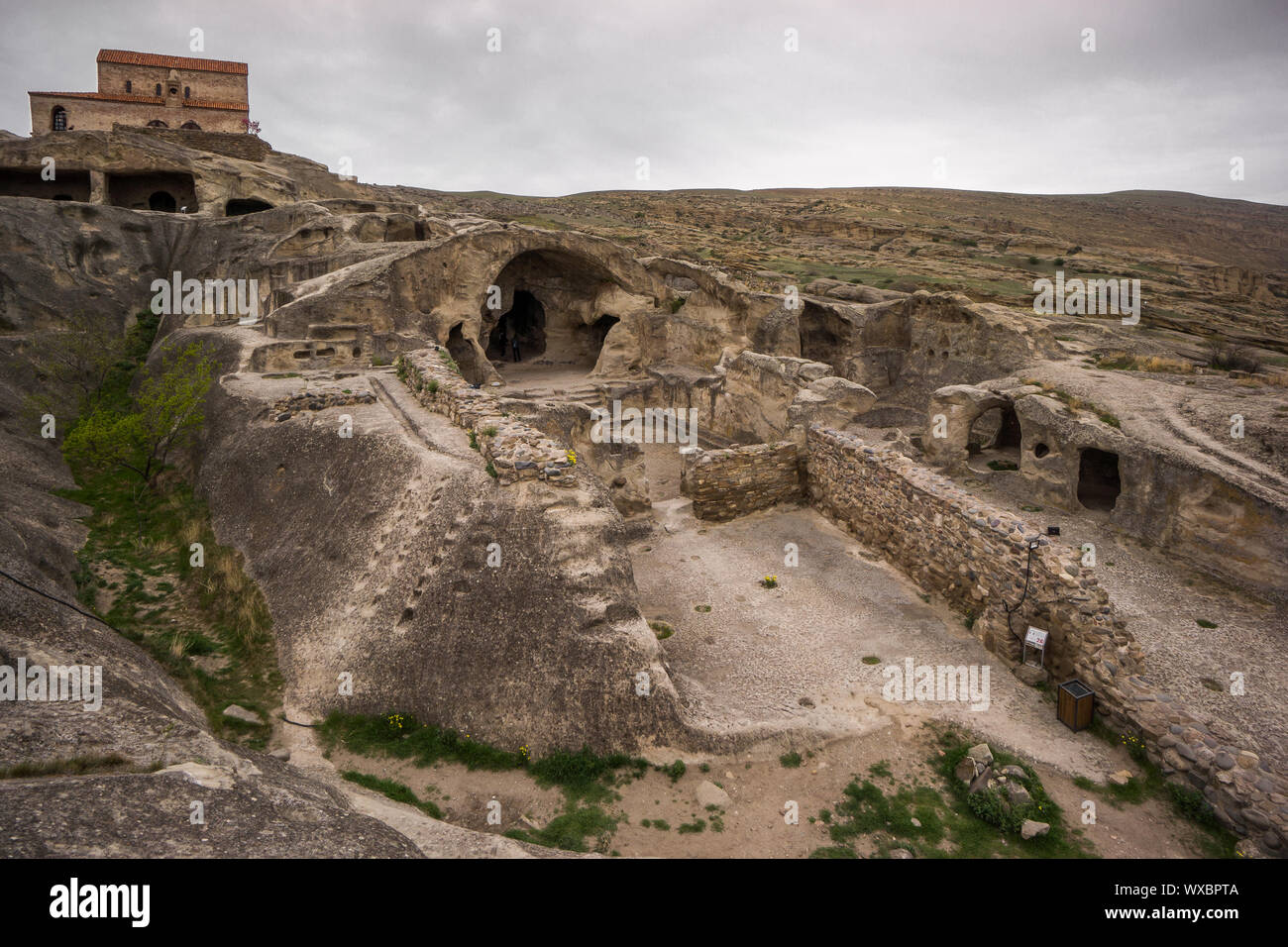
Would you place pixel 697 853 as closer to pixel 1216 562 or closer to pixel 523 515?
pixel 523 515

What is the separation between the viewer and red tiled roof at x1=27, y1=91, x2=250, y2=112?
3170 centimetres

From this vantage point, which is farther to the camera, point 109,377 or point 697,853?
point 109,377

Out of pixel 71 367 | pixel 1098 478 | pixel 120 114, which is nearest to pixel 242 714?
pixel 71 367

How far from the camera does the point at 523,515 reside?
8125mm

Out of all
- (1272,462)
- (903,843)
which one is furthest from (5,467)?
(1272,462)

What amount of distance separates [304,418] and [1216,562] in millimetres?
15308

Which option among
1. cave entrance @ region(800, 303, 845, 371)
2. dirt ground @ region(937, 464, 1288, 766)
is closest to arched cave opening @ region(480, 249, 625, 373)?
cave entrance @ region(800, 303, 845, 371)

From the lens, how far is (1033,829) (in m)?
6.05

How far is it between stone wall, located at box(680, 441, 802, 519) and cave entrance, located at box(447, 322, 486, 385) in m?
9.86

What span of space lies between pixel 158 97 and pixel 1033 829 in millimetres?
45817

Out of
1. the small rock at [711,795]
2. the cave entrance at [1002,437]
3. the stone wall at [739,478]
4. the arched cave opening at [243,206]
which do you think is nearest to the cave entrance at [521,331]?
the arched cave opening at [243,206]

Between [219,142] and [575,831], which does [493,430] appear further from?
[219,142]

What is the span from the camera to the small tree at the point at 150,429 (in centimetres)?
1216

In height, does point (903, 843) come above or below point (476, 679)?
below
